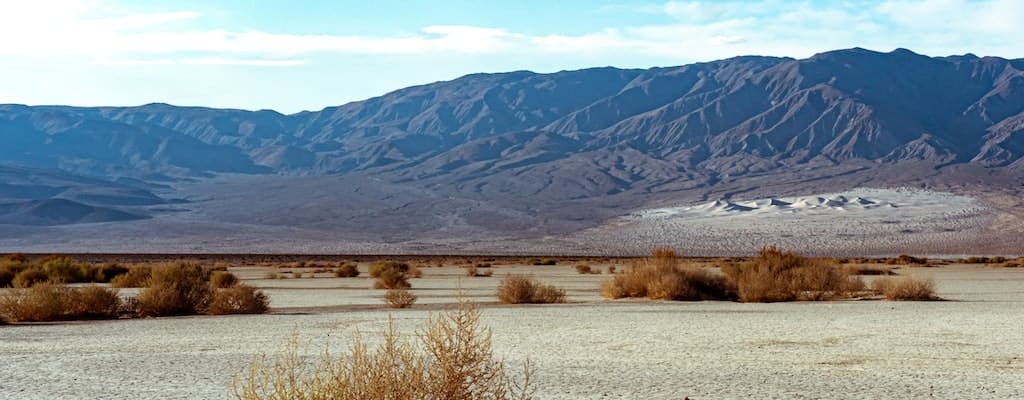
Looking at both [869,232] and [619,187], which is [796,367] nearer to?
[869,232]

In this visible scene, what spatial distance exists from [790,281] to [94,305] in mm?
15552

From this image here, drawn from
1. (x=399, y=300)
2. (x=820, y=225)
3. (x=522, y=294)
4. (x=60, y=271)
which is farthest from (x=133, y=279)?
(x=820, y=225)

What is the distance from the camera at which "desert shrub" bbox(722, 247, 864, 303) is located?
90.3 ft

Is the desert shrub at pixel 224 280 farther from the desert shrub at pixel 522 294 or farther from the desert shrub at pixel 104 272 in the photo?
the desert shrub at pixel 522 294

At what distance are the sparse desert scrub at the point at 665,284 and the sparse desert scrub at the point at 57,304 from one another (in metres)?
11.7

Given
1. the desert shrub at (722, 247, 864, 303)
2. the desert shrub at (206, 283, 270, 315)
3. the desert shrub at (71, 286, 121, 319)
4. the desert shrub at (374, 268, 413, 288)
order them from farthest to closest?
the desert shrub at (374, 268, 413, 288)
the desert shrub at (722, 247, 864, 303)
the desert shrub at (206, 283, 270, 315)
the desert shrub at (71, 286, 121, 319)

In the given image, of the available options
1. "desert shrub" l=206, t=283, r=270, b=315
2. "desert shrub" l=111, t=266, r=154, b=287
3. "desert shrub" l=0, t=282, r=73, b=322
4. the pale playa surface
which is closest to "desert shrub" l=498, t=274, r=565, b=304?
"desert shrub" l=206, t=283, r=270, b=315

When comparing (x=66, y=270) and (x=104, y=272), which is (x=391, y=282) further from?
(x=104, y=272)

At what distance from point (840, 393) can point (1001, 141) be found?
169061 millimetres

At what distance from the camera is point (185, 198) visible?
15962 centimetres

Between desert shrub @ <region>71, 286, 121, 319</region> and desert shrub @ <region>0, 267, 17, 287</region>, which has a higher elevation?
desert shrub @ <region>71, 286, 121, 319</region>

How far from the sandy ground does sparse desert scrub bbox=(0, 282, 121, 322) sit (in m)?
1.39

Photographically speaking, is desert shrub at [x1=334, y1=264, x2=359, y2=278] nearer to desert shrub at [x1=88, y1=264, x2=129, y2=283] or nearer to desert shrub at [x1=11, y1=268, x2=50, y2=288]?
desert shrub at [x1=88, y1=264, x2=129, y2=283]

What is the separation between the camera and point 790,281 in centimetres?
2872
